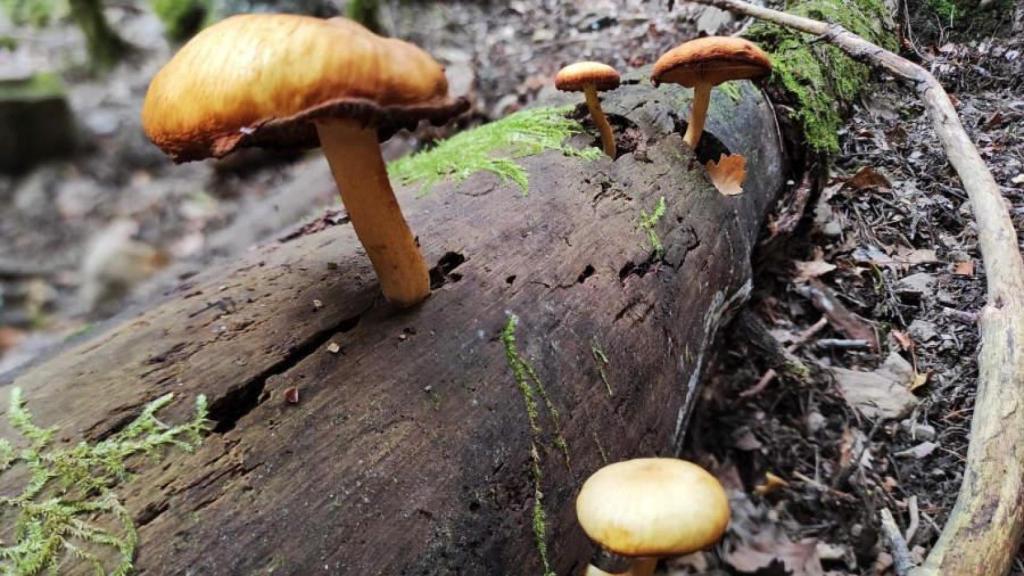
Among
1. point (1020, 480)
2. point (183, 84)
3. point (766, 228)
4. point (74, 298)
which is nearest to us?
point (183, 84)

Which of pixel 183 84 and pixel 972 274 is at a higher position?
pixel 183 84

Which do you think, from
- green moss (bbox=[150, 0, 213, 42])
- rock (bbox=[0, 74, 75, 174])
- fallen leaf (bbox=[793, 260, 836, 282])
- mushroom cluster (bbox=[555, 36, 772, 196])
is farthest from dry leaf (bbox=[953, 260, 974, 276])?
green moss (bbox=[150, 0, 213, 42])

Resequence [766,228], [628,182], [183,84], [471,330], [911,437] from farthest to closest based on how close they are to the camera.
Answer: [766,228] → [628,182] → [911,437] → [471,330] → [183,84]

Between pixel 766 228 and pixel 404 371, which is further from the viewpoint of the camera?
pixel 766 228

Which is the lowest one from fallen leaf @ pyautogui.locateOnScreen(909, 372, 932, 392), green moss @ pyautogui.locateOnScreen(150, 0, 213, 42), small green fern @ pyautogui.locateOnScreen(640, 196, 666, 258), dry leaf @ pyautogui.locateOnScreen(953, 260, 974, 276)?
fallen leaf @ pyautogui.locateOnScreen(909, 372, 932, 392)

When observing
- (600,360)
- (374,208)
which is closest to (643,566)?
(600,360)

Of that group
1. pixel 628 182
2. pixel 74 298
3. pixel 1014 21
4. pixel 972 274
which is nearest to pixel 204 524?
pixel 628 182

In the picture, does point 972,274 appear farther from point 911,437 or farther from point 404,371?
point 404,371

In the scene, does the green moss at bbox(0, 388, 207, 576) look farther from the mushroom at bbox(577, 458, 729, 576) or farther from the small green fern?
the small green fern
